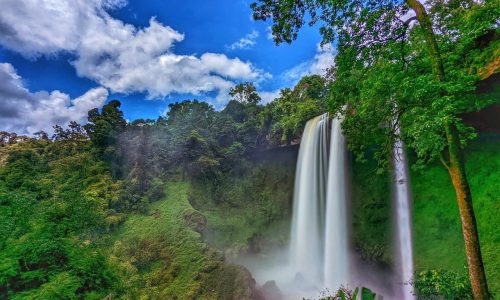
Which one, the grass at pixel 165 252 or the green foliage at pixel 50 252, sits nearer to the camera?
the green foliage at pixel 50 252

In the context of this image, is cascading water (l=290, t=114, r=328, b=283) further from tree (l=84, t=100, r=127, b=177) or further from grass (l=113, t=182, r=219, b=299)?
tree (l=84, t=100, r=127, b=177)

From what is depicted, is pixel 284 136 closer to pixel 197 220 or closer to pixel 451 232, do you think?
pixel 197 220

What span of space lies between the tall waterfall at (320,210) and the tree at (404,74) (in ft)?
25.9

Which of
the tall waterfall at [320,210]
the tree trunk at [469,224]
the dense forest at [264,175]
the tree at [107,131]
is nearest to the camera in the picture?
the tree trunk at [469,224]

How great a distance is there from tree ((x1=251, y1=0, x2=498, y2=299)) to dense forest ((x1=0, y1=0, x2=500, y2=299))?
36 mm

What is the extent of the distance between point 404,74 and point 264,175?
15069 mm

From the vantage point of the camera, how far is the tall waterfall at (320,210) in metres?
13.9

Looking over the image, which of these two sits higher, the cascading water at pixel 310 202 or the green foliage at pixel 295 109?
the green foliage at pixel 295 109

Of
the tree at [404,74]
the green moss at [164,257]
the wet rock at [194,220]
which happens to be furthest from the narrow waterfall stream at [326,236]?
the tree at [404,74]

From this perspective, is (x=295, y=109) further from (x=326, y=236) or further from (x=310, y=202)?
(x=326, y=236)

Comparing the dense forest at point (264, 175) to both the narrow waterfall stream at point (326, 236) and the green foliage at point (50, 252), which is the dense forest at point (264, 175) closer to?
the green foliage at point (50, 252)

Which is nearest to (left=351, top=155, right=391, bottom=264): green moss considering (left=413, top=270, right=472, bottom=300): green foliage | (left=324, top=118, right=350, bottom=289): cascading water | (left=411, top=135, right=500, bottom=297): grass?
(left=324, top=118, right=350, bottom=289): cascading water

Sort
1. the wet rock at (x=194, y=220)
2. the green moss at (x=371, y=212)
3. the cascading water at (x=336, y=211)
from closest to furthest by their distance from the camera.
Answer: the green moss at (x=371, y=212) → the cascading water at (x=336, y=211) → the wet rock at (x=194, y=220)

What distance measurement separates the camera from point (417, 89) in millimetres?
5078
